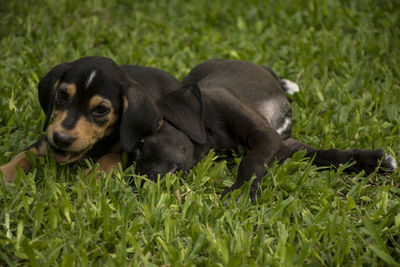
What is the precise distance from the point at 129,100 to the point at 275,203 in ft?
4.68

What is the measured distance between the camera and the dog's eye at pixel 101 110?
382cm

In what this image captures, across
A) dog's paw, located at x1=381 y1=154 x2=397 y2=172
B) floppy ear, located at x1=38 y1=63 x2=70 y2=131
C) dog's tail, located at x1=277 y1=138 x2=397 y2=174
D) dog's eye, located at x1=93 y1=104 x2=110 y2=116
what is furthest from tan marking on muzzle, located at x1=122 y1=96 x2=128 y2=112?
dog's paw, located at x1=381 y1=154 x2=397 y2=172

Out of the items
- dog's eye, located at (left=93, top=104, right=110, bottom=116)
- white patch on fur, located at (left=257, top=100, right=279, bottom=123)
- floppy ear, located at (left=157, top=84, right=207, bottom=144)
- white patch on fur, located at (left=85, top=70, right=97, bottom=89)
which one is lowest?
white patch on fur, located at (left=257, top=100, right=279, bottom=123)

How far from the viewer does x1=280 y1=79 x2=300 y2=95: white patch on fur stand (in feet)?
19.2

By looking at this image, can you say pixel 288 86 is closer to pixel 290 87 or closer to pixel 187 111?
pixel 290 87

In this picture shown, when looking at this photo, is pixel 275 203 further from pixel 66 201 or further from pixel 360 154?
pixel 66 201

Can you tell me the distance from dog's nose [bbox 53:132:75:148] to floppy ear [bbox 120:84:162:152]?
1.36 feet

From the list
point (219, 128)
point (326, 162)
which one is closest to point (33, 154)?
point (219, 128)

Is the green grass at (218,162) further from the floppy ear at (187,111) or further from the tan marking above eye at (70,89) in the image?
the tan marking above eye at (70,89)

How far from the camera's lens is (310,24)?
7801 mm

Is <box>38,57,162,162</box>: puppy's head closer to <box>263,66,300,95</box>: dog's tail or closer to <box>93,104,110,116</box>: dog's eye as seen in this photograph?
<box>93,104,110,116</box>: dog's eye

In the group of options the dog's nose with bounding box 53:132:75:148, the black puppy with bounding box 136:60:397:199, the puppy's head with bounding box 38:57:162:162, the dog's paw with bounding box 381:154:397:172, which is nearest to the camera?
the dog's nose with bounding box 53:132:75:148

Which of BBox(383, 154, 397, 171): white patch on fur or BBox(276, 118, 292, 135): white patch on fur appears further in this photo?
BBox(276, 118, 292, 135): white patch on fur

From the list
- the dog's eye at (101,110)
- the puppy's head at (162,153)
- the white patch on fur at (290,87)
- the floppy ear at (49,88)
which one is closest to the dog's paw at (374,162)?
the puppy's head at (162,153)
